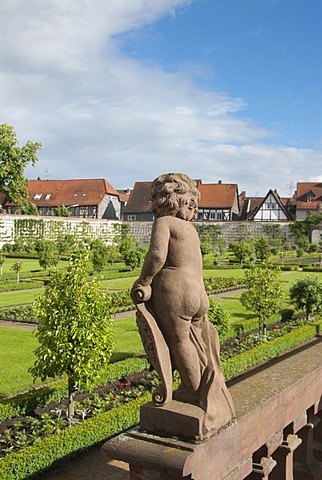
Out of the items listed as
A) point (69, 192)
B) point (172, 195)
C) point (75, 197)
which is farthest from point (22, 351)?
point (69, 192)

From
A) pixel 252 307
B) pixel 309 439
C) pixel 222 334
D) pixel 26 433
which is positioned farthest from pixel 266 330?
pixel 309 439

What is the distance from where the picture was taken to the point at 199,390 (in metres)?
4.11

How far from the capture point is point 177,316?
4.04 m

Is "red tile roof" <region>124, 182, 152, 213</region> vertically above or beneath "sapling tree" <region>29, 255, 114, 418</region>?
above

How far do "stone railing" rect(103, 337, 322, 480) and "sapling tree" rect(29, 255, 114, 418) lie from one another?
3.57 meters

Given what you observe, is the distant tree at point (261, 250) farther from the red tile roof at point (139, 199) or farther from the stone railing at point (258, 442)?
the stone railing at point (258, 442)

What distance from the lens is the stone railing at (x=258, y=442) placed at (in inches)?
147

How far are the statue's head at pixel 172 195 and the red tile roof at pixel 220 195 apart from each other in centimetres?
5954

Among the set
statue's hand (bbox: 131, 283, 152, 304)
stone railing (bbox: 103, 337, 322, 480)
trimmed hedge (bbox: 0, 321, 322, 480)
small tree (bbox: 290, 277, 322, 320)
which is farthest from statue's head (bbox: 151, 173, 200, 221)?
small tree (bbox: 290, 277, 322, 320)

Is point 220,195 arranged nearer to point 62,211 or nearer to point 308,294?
point 62,211

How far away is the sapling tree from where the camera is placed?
831cm

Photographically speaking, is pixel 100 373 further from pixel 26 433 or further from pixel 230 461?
pixel 230 461

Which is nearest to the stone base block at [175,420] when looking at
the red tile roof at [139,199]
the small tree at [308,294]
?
the small tree at [308,294]

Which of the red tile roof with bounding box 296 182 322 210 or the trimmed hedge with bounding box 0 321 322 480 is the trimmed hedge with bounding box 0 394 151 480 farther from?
the red tile roof with bounding box 296 182 322 210
